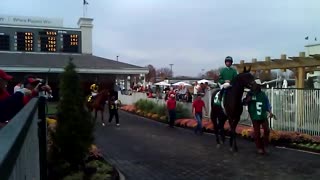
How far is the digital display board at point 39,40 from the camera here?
111 feet

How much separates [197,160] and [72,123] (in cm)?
433

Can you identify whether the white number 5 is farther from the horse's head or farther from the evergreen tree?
the evergreen tree

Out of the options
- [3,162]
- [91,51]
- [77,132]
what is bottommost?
[77,132]

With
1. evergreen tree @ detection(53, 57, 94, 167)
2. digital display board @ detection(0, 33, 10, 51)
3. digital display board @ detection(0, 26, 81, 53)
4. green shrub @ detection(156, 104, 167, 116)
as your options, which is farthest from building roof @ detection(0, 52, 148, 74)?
evergreen tree @ detection(53, 57, 94, 167)

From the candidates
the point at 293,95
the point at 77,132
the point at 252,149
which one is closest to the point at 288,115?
the point at 293,95

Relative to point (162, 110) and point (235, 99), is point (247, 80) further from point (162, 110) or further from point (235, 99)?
point (162, 110)

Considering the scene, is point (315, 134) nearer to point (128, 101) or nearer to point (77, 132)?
point (77, 132)

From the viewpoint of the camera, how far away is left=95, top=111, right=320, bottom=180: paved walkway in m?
8.95

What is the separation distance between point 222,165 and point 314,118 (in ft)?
19.8

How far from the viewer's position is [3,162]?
162 centimetres

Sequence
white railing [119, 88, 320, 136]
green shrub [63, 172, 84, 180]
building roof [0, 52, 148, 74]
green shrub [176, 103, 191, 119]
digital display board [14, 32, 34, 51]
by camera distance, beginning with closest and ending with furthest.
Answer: green shrub [63, 172, 84, 180] < white railing [119, 88, 320, 136] < green shrub [176, 103, 191, 119] < building roof [0, 52, 148, 74] < digital display board [14, 32, 34, 51]

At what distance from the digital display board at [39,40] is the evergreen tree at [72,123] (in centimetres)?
2782

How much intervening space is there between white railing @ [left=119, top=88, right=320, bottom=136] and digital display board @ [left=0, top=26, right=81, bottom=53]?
22218mm

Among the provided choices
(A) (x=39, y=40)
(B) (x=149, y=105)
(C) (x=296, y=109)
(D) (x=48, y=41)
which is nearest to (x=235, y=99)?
(C) (x=296, y=109)
